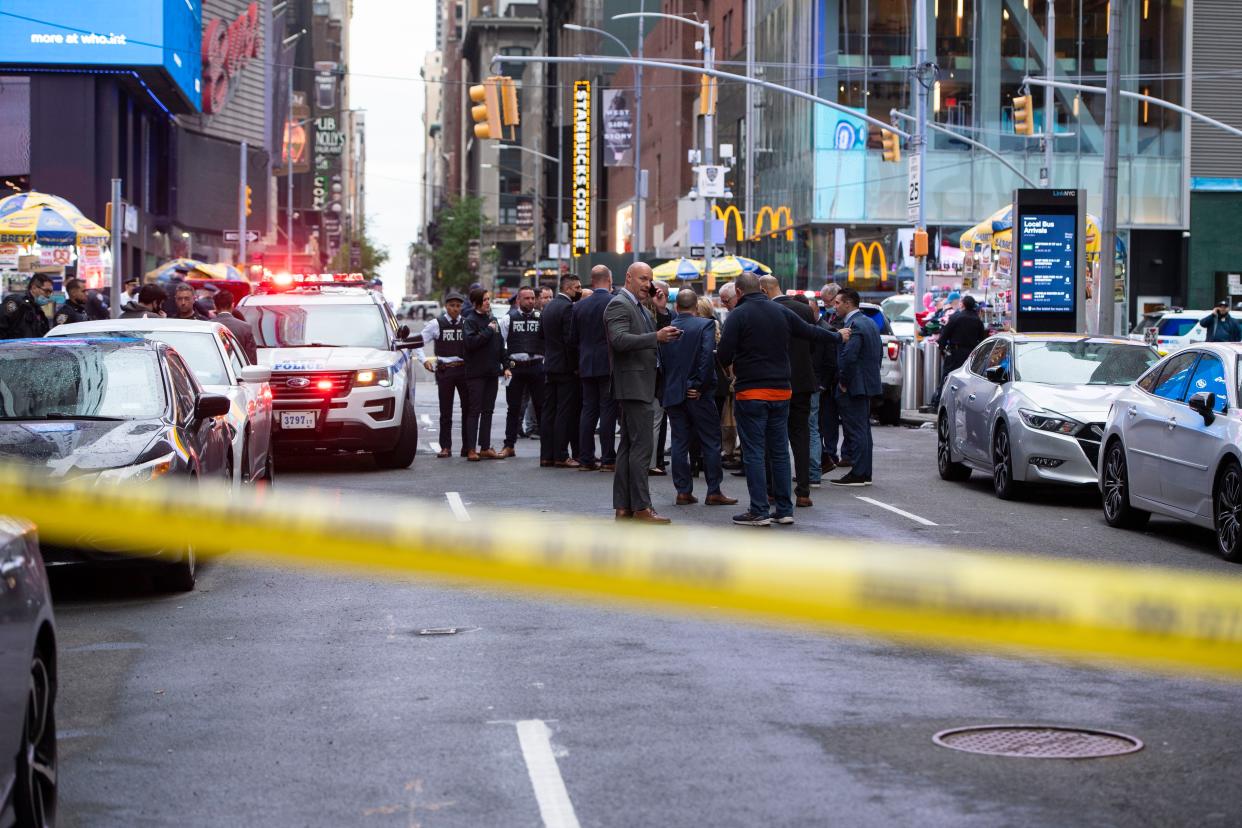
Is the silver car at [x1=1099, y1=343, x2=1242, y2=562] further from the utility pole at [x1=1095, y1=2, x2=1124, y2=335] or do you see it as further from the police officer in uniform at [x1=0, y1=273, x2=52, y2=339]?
the police officer in uniform at [x1=0, y1=273, x2=52, y2=339]

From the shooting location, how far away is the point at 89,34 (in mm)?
51000

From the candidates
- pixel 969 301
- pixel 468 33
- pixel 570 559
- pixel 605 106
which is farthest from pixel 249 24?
pixel 468 33

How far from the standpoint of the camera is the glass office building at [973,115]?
56062mm

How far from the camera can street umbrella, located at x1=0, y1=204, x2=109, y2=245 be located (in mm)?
27250

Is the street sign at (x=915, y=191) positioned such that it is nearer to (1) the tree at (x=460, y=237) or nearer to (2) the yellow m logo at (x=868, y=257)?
(2) the yellow m logo at (x=868, y=257)

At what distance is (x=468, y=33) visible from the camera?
179250mm

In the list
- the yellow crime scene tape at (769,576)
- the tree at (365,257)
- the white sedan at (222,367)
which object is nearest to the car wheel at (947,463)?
the white sedan at (222,367)

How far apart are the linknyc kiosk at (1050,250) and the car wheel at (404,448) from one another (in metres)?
10.8

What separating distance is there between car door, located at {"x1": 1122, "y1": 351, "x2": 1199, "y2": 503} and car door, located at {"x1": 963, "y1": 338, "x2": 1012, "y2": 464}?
9.06 ft

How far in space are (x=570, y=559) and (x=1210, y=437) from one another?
9.23m

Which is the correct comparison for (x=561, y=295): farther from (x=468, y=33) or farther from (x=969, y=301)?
(x=468, y=33)

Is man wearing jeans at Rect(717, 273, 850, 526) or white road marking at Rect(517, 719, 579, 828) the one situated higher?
man wearing jeans at Rect(717, 273, 850, 526)

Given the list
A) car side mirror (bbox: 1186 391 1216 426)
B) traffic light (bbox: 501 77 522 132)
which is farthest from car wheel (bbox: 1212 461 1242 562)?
traffic light (bbox: 501 77 522 132)

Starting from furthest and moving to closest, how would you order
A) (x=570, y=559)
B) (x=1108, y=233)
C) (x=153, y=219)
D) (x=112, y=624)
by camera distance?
(x=153, y=219)
(x=1108, y=233)
(x=112, y=624)
(x=570, y=559)
